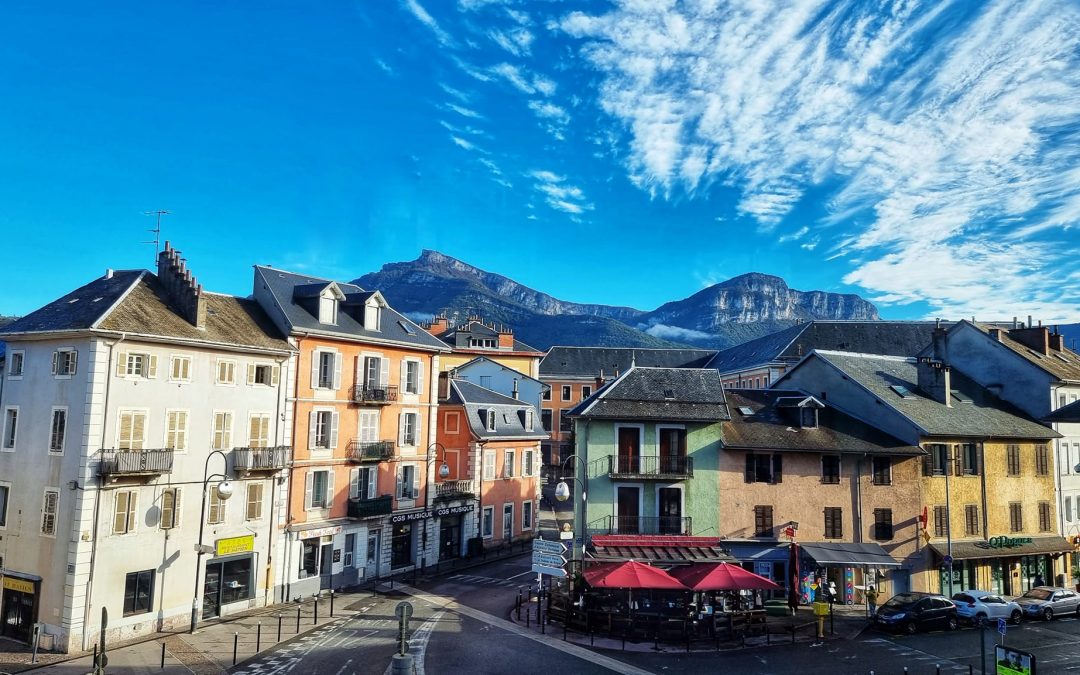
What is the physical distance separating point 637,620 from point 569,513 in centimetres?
3799

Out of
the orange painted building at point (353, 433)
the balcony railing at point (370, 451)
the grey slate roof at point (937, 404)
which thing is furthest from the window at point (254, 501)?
the grey slate roof at point (937, 404)

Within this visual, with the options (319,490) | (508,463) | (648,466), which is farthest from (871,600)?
(319,490)

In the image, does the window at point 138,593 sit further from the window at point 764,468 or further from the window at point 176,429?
the window at point 764,468

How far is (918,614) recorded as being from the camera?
29734 millimetres

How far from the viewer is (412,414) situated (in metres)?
42.8

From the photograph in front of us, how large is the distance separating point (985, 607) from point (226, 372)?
122 ft

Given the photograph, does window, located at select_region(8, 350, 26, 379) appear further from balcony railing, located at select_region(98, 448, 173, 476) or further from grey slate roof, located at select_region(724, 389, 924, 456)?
grey slate roof, located at select_region(724, 389, 924, 456)

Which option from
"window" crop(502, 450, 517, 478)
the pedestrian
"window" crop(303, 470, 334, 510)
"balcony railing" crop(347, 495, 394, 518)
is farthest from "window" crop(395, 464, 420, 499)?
the pedestrian

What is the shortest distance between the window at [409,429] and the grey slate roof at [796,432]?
19.2 meters

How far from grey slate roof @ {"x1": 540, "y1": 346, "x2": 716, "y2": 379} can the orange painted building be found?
2251 inches

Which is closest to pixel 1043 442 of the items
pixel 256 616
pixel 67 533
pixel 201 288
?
pixel 256 616

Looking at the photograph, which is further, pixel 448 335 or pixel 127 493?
pixel 448 335

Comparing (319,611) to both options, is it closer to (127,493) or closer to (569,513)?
(127,493)

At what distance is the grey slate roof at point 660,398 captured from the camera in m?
35.3
